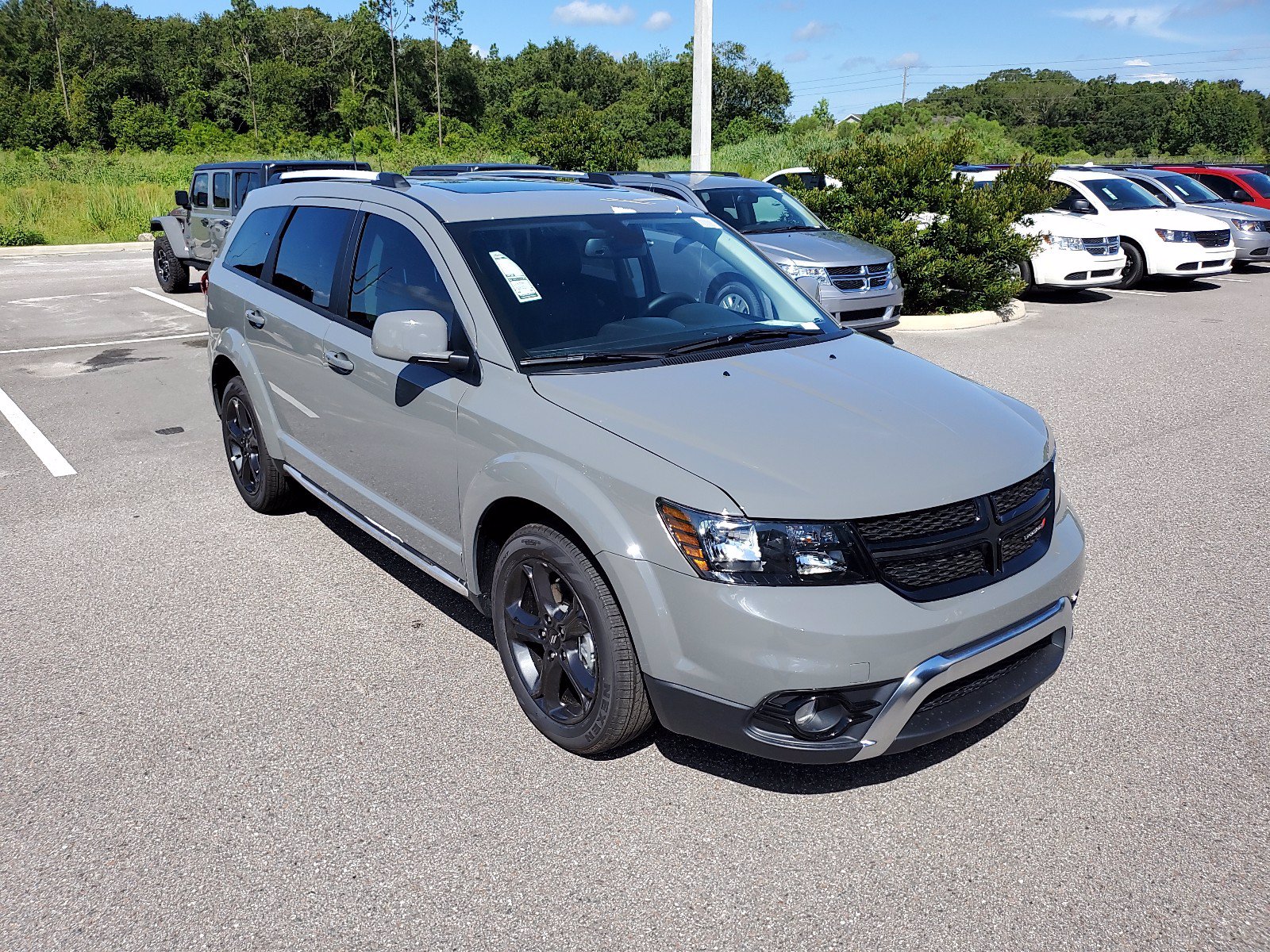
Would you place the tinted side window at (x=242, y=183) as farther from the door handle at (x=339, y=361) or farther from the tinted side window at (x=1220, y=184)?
the tinted side window at (x=1220, y=184)

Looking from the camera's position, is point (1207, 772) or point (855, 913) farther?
point (1207, 772)

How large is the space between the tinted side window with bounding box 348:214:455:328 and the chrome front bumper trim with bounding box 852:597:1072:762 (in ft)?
6.84

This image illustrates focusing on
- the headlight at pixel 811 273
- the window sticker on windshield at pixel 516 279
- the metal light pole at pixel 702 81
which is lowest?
the headlight at pixel 811 273

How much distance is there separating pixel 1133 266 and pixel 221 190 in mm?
13215

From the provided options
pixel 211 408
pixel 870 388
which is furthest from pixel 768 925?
pixel 211 408

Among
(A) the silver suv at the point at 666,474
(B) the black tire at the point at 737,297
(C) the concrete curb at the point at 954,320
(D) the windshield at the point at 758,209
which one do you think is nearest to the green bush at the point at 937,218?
(C) the concrete curb at the point at 954,320

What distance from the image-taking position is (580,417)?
3.19 metres

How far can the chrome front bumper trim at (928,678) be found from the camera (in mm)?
2789

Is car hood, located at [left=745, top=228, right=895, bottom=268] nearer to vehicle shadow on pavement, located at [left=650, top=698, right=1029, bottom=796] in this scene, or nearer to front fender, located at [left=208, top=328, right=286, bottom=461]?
front fender, located at [left=208, top=328, right=286, bottom=461]

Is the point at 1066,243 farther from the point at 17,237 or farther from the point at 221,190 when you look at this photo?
the point at 17,237

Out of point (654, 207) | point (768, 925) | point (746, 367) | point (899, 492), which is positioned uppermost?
point (654, 207)

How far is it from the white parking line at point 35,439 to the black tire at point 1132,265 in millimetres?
14077

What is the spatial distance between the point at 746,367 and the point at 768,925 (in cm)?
185

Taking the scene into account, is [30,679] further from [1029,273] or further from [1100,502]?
[1029,273]
